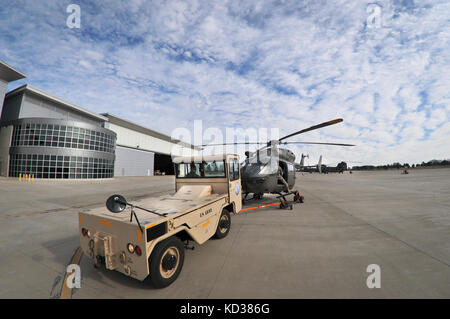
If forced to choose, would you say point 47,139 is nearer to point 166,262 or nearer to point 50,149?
point 50,149

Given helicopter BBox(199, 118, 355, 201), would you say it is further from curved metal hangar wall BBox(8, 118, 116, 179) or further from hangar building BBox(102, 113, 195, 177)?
hangar building BBox(102, 113, 195, 177)

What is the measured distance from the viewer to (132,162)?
4438 centimetres

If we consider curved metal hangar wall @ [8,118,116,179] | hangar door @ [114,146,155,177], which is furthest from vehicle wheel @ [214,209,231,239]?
hangar door @ [114,146,155,177]

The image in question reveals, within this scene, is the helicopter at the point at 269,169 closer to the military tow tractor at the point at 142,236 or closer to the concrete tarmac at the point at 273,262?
the concrete tarmac at the point at 273,262

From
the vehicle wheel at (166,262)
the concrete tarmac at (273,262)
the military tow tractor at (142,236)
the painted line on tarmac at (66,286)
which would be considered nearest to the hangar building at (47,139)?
the concrete tarmac at (273,262)

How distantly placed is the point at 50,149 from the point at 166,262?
3304cm

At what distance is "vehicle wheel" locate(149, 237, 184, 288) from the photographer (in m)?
2.56

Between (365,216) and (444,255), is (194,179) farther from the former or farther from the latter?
(365,216)

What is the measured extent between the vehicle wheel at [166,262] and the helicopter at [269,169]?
5.18 m

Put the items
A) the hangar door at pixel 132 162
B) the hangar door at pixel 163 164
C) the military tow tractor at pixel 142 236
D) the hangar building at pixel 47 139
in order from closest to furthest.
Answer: the military tow tractor at pixel 142 236, the hangar building at pixel 47 139, the hangar door at pixel 132 162, the hangar door at pixel 163 164

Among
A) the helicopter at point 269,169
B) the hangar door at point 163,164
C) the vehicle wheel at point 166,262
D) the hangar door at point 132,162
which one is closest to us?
the vehicle wheel at point 166,262

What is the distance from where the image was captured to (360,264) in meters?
3.37

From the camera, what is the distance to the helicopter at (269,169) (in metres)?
7.80

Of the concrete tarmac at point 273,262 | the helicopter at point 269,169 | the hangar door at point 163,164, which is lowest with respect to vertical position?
the concrete tarmac at point 273,262
